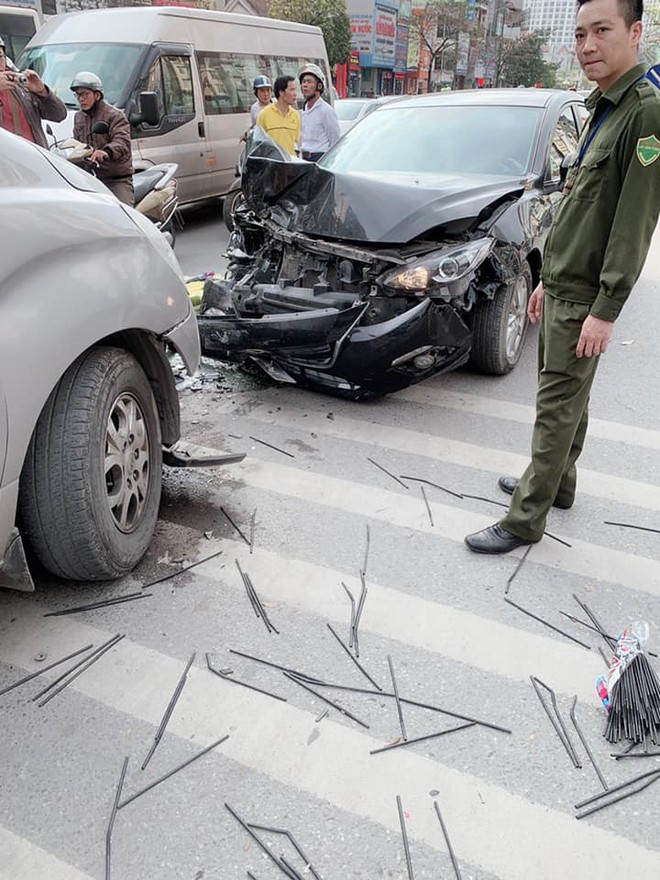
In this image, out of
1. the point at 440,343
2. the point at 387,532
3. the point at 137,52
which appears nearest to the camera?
the point at 387,532

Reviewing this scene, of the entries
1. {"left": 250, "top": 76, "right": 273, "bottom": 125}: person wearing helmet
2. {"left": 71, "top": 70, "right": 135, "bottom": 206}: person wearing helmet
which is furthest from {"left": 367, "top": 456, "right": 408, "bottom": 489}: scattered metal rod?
{"left": 250, "top": 76, "right": 273, "bottom": 125}: person wearing helmet

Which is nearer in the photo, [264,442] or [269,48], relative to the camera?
[264,442]

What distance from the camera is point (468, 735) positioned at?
7.33 ft

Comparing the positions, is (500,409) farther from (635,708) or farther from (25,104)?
(25,104)

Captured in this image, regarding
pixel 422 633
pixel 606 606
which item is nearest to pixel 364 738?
pixel 422 633

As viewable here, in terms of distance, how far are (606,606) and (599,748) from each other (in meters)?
0.75

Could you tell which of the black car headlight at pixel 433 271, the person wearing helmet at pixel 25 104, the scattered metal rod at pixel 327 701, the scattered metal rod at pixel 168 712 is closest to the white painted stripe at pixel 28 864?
the scattered metal rod at pixel 168 712

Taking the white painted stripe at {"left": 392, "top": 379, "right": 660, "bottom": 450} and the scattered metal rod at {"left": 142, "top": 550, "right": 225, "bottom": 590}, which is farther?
the white painted stripe at {"left": 392, "top": 379, "right": 660, "bottom": 450}

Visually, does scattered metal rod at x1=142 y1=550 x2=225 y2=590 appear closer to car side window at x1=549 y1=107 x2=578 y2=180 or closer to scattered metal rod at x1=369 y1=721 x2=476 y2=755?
scattered metal rod at x1=369 y1=721 x2=476 y2=755

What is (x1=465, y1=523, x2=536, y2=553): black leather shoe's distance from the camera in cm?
314

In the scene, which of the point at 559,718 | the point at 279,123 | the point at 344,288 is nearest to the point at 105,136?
the point at 279,123

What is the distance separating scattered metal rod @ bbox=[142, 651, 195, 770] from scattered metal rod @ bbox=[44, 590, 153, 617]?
41cm

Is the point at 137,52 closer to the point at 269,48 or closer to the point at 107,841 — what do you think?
the point at 269,48

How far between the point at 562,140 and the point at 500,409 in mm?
2460
